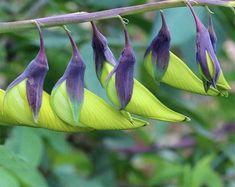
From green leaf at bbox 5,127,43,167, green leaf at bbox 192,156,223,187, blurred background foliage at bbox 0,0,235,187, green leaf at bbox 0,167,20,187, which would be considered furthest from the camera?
green leaf at bbox 192,156,223,187

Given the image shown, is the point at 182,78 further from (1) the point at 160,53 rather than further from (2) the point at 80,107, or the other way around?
(2) the point at 80,107

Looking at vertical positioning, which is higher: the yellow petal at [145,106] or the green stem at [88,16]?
the green stem at [88,16]

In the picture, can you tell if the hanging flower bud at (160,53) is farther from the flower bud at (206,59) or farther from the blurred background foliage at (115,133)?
the blurred background foliage at (115,133)

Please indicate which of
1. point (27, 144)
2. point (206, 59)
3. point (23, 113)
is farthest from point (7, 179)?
point (27, 144)

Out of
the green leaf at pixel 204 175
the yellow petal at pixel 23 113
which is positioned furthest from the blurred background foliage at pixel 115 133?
the yellow petal at pixel 23 113

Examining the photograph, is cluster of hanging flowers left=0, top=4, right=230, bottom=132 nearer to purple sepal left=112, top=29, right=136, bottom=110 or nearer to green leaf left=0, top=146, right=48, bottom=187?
purple sepal left=112, top=29, right=136, bottom=110

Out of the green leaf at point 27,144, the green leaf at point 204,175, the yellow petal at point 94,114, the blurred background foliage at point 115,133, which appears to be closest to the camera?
the yellow petal at point 94,114

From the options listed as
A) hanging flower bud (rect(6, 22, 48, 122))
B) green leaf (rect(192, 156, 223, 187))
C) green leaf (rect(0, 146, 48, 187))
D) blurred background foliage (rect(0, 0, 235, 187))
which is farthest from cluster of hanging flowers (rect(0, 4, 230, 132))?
green leaf (rect(192, 156, 223, 187))
